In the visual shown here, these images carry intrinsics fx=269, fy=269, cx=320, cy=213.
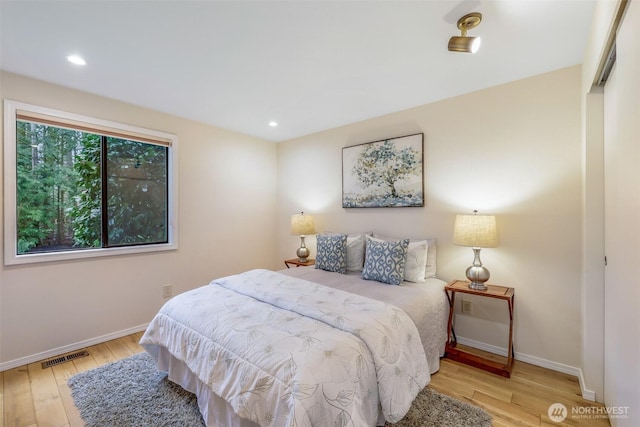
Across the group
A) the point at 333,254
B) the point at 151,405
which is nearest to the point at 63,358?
the point at 151,405

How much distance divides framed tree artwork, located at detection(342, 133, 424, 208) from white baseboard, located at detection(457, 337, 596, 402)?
4.67 ft

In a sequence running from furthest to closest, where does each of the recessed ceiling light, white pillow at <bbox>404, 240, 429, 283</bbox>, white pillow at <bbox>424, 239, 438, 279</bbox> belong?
white pillow at <bbox>424, 239, 438, 279</bbox> → white pillow at <bbox>404, 240, 429, 283</bbox> → the recessed ceiling light

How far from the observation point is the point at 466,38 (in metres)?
1.67

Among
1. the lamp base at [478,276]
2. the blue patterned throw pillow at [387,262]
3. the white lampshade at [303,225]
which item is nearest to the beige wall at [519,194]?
the lamp base at [478,276]

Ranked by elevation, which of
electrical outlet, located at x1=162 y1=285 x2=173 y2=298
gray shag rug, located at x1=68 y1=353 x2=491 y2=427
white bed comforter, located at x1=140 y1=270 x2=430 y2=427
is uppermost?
white bed comforter, located at x1=140 y1=270 x2=430 y2=427

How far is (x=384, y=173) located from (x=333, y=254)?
3.66 feet

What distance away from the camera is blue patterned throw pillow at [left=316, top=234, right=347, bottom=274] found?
2924 millimetres

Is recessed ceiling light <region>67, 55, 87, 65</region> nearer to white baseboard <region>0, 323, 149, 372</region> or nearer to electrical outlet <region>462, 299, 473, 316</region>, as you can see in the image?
white baseboard <region>0, 323, 149, 372</region>

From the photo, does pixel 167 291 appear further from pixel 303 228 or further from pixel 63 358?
pixel 303 228

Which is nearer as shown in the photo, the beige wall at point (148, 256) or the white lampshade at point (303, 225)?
the beige wall at point (148, 256)

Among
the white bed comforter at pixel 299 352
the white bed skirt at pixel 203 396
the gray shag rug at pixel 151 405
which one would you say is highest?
the white bed comforter at pixel 299 352

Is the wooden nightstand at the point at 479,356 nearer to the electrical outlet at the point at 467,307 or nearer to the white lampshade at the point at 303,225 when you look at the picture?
the electrical outlet at the point at 467,307

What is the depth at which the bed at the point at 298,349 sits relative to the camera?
46.6 inches

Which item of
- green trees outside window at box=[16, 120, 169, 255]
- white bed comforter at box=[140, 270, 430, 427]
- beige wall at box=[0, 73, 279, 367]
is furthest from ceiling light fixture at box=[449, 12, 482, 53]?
green trees outside window at box=[16, 120, 169, 255]
